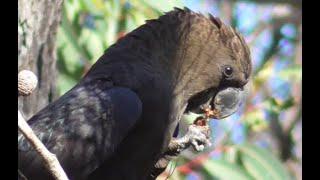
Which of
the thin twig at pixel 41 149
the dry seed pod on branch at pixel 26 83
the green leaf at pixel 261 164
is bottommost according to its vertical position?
the green leaf at pixel 261 164

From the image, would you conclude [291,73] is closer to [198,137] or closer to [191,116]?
[191,116]

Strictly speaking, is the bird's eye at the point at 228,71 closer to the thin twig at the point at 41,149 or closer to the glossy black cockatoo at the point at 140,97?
the glossy black cockatoo at the point at 140,97

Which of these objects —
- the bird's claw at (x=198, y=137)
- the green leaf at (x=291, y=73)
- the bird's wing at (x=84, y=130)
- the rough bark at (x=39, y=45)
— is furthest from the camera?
the green leaf at (x=291, y=73)

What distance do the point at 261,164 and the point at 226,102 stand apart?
857 millimetres

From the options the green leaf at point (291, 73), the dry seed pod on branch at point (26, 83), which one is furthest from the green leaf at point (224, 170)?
the dry seed pod on branch at point (26, 83)

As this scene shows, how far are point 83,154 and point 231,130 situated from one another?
1740 mm

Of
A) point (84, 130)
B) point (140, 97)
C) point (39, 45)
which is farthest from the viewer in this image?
point (39, 45)

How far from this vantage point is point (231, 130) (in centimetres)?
484

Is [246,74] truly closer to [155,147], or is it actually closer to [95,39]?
[155,147]

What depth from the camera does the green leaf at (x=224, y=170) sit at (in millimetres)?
4426

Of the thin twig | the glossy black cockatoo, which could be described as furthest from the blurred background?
the thin twig

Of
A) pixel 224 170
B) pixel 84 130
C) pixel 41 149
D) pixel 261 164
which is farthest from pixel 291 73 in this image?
pixel 41 149

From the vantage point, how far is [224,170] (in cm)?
444
